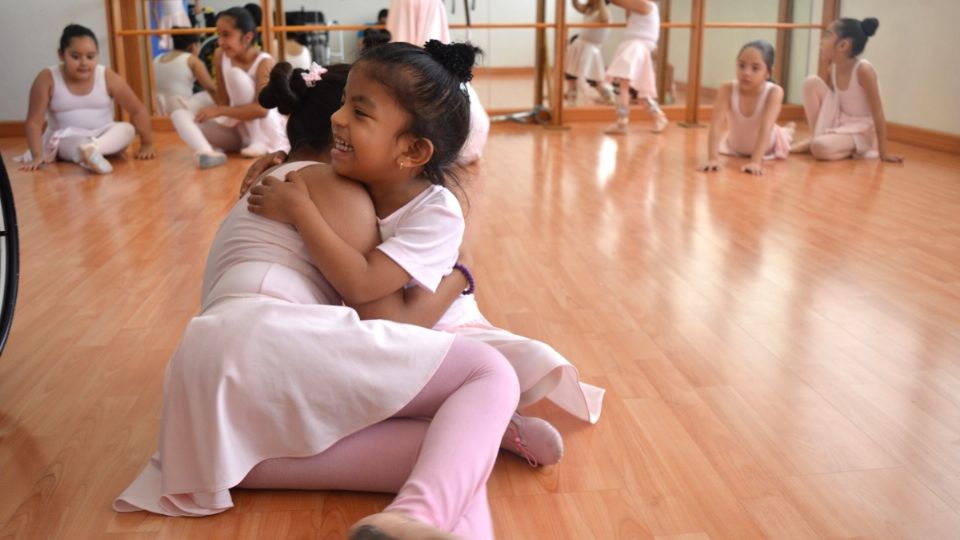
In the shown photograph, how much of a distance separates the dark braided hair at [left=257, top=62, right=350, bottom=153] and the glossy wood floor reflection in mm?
522

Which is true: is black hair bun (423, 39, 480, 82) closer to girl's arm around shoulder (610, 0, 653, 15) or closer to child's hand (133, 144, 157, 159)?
child's hand (133, 144, 157, 159)

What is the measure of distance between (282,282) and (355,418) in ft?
0.73

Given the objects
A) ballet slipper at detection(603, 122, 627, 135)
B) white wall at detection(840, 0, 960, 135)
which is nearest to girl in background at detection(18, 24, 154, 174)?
ballet slipper at detection(603, 122, 627, 135)

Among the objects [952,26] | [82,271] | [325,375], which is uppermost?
[952,26]

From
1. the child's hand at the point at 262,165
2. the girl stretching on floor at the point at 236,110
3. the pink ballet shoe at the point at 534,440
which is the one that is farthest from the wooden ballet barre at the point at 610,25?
the pink ballet shoe at the point at 534,440

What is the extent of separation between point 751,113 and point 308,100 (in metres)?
3.38

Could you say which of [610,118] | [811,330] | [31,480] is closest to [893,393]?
[811,330]

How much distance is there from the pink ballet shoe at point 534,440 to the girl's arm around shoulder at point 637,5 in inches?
174

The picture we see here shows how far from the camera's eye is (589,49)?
19.0ft

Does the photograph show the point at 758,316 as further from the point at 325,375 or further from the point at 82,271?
the point at 82,271

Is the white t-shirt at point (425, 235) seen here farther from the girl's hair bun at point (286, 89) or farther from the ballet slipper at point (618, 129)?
the ballet slipper at point (618, 129)

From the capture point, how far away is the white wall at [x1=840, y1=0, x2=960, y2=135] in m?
4.75

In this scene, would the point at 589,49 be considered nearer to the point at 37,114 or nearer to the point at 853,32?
the point at 853,32

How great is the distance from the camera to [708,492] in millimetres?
1318
